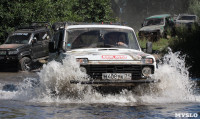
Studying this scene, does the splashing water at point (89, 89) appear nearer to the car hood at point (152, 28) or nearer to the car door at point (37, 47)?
the car door at point (37, 47)

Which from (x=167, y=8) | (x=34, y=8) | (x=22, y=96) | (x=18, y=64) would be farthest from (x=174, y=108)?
(x=167, y=8)

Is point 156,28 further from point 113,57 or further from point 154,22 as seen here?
point 113,57

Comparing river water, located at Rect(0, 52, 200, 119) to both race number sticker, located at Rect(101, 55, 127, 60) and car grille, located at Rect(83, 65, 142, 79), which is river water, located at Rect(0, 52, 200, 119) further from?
race number sticker, located at Rect(101, 55, 127, 60)

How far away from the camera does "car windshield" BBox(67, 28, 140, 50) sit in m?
10.5

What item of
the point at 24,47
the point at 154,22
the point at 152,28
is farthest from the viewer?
the point at 154,22

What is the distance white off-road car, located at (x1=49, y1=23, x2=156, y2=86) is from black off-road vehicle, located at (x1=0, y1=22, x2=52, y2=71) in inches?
303

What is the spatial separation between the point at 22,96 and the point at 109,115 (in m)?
3.57

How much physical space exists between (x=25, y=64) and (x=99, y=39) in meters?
8.98

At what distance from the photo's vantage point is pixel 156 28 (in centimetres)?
3056

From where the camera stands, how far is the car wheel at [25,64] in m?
18.8

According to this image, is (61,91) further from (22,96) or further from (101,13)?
(101,13)

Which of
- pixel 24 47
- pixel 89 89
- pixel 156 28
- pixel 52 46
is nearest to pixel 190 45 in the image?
pixel 24 47

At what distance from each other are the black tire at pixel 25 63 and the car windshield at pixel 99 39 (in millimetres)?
8446

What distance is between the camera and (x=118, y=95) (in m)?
9.91
